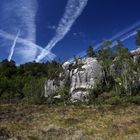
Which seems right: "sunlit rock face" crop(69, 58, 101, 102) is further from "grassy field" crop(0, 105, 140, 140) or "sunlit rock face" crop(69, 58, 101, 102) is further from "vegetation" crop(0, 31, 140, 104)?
"grassy field" crop(0, 105, 140, 140)

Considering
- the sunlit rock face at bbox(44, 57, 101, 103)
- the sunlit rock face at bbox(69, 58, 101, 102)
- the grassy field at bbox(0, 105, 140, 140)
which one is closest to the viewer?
the grassy field at bbox(0, 105, 140, 140)

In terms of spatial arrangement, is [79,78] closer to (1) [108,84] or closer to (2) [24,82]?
(1) [108,84]

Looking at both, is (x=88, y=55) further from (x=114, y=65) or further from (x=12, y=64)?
(x=12, y=64)

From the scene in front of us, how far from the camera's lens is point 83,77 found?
100688 mm

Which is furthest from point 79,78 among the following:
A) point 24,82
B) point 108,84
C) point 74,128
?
point 74,128

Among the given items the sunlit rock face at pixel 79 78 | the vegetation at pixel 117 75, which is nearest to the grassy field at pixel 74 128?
the vegetation at pixel 117 75

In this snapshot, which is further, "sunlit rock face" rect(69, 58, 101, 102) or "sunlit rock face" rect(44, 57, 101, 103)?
"sunlit rock face" rect(44, 57, 101, 103)

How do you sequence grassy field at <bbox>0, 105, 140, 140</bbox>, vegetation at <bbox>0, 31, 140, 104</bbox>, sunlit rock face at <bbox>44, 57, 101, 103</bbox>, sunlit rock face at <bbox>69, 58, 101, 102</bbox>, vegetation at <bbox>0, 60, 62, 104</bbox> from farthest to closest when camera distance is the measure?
vegetation at <bbox>0, 60, 62, 104</bbox> → sunlit rock face at <bbox>44, 57, 101, 103</bbox> → sunlit rock face at <bbox>69, 58, 101, 102</bbox> → vegetation at <bbox>0, 31, 140, 104</bbox> → grassy field at <bbox>0, 105, 140, 140</bbox>

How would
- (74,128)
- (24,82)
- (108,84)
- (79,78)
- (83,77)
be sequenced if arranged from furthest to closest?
(24,82) → (79,78) → (83,77) → (108,84) → (74,128)

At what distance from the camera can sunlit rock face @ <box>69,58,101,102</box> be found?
92.5 metres

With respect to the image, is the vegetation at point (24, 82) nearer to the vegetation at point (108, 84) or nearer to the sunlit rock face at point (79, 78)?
the vegetation at point (108, 84)

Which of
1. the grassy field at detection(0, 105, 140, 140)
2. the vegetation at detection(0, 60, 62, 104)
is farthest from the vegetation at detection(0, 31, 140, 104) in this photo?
the grassy field at detection(0, 105, 140, 140)

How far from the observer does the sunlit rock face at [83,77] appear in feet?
303

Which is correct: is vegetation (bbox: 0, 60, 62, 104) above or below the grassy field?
above
